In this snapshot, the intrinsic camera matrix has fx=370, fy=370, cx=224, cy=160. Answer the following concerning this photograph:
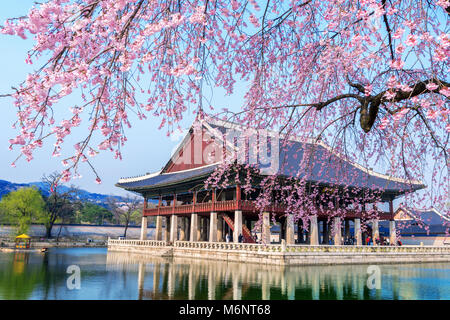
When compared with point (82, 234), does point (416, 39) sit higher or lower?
higher

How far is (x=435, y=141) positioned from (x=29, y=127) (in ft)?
20.9

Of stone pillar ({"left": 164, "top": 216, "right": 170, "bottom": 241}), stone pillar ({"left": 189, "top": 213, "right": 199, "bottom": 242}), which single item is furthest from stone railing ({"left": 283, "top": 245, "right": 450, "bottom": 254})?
stone pillar ({"left": 164, "top": 216, "right": 170, "bottom": 241})


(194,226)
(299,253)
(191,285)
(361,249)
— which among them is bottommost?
(191,285)

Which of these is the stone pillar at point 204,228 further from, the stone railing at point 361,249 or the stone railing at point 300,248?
the stone railing at point 361,249

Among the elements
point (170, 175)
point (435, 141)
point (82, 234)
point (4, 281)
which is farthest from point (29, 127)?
point (82, 234)

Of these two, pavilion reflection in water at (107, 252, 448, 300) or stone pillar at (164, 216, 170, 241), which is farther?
stone pillar at (164, 216, 170, 241)

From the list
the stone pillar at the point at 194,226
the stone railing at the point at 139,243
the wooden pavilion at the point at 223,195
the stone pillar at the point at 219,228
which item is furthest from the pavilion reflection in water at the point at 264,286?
the stone railing at the point at 139,243

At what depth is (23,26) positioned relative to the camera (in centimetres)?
378

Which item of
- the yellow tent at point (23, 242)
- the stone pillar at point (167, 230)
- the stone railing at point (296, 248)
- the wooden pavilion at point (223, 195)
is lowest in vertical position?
the yellow tent at point (23, 242)

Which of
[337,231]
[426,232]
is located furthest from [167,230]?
[426,232]

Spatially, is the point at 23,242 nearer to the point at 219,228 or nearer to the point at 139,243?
the point at 139,243

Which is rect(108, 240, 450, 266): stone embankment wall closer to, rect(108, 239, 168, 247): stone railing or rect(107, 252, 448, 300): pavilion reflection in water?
rect(108, 239, 168, 247): stone railing
